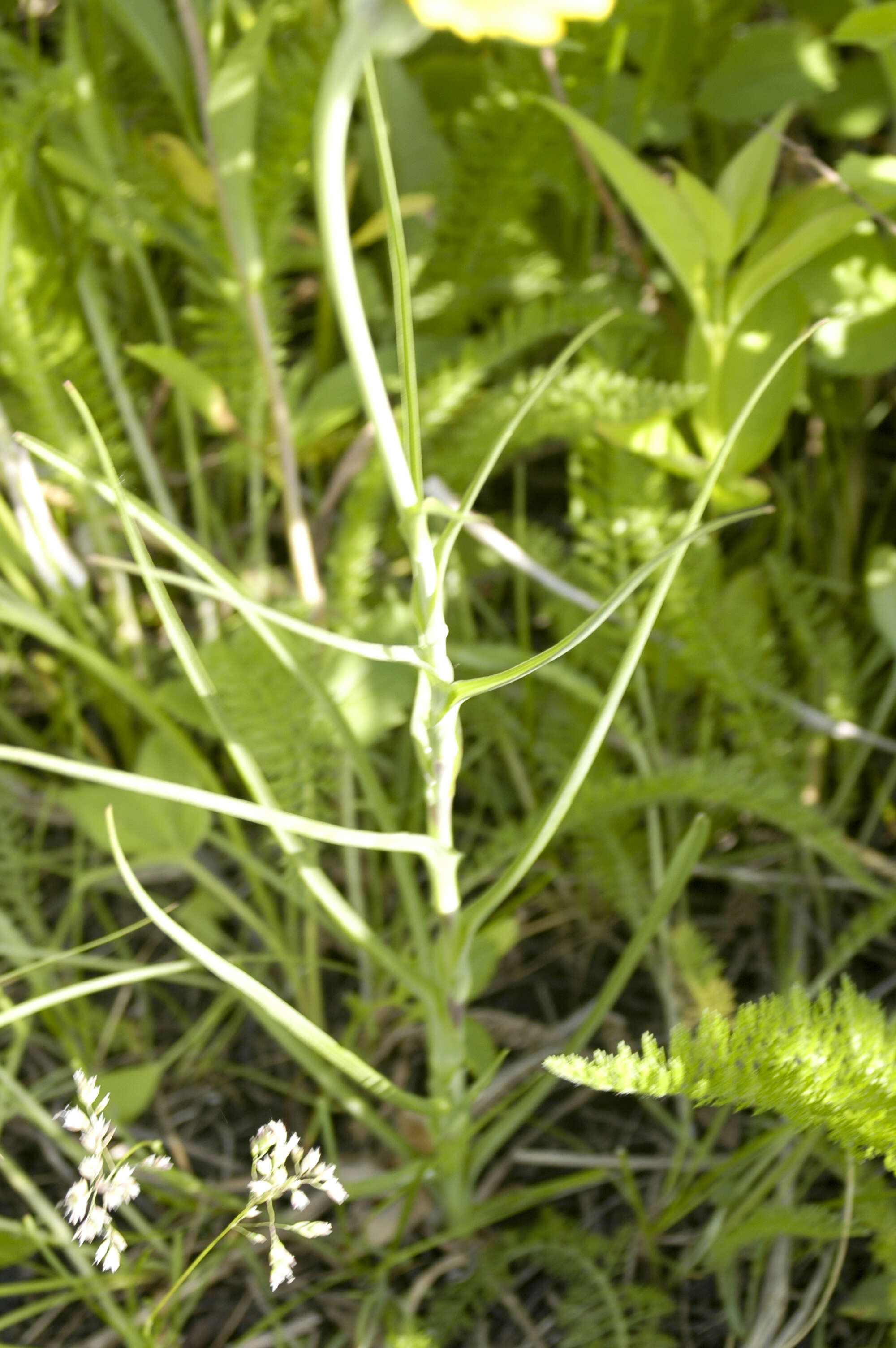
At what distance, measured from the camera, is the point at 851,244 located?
70 centimetres

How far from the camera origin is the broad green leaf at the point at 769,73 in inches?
30.1

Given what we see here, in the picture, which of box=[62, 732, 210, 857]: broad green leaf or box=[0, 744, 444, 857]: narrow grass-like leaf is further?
box=[62, 732, 210, 857]: broad green leaf

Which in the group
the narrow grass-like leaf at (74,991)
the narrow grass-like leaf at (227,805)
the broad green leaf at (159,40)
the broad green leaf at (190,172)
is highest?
the broad green leaf at (159,40)

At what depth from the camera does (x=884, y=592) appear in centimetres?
70

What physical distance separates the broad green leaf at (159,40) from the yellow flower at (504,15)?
0.55 metres

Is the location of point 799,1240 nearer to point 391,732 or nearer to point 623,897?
point 623,897

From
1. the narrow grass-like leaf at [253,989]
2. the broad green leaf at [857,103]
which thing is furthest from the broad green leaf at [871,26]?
the narrow grass-like leaf at [253,989]

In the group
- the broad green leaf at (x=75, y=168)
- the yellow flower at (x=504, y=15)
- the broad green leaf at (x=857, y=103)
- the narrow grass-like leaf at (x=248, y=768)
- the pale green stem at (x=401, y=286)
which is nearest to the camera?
the yellow flower at (x=504, y=15)

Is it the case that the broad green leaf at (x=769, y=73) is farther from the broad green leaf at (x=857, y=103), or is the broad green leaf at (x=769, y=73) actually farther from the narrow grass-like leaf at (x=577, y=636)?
the narrow grass-like leaf at (x=577, y=636)

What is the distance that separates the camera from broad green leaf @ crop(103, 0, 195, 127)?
0.69m

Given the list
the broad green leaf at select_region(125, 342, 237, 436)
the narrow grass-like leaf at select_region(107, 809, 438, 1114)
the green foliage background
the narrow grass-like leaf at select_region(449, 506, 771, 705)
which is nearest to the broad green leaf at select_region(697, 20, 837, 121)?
the green foliage background

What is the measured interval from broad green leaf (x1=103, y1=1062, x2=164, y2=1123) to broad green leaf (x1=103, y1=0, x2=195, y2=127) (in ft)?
1.93

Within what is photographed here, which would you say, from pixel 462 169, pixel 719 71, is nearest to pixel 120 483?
pixel 462 169

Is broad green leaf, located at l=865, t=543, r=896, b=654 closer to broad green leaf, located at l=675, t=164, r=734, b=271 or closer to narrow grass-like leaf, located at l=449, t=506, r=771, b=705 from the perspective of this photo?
broad green leaf, located at l=675, t=164, r=734, b=271
